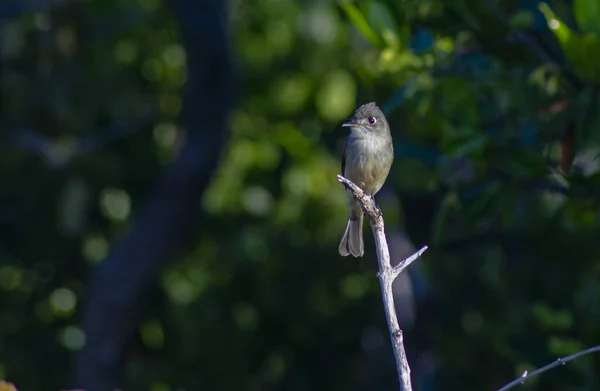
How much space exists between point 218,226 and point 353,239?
4.24 m

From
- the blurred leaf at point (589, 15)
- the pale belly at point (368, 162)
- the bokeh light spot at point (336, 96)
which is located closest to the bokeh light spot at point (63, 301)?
the bokeh light spot at point (336, 96)

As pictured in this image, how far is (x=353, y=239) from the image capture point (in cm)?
555

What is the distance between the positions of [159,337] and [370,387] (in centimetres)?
174

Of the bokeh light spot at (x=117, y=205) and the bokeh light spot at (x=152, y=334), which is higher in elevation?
the bokeh light spot at (x=117, y=205)

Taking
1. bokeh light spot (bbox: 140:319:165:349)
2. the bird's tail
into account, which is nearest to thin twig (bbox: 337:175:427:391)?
the bird's tail

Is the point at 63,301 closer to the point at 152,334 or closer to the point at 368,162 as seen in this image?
the point at 152,334

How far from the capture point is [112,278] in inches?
328

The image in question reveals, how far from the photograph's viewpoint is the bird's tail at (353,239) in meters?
5.23

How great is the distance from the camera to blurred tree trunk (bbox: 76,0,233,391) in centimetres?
830

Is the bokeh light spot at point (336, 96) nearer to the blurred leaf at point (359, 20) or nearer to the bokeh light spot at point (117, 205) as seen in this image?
the bokeh light spot at point (117, 205)

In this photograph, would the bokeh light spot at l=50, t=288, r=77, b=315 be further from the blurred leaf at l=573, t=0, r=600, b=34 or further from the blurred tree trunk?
the blurred leaf at l=573, t=0, r=600, b=34

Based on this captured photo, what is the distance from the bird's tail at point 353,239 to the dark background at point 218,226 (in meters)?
1.66

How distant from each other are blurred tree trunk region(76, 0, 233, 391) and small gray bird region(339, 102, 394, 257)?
2712 mm

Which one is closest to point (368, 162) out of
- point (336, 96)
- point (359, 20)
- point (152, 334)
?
point (359, 20)
